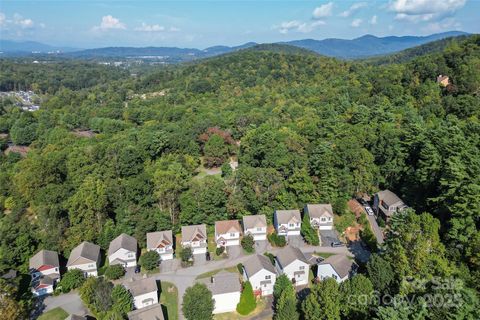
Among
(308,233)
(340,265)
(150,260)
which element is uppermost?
(340,265)

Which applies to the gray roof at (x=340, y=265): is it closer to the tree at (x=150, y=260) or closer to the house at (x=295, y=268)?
the house at (x=295, y=268)

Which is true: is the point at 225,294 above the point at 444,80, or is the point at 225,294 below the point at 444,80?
below

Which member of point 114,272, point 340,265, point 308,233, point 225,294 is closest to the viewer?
point 225,294

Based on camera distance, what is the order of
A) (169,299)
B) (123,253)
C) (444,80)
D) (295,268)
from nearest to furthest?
(169,299) → (295,268) → (123,253) → (444,80)

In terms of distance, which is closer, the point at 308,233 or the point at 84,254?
the point at 84,254

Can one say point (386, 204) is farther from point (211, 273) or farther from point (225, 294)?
point (225, 294)

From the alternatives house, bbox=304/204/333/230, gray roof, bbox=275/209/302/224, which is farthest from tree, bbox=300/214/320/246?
house, bbox=304/204/333/230

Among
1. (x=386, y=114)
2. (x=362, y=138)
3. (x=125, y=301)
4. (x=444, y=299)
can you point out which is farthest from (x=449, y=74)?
(x=125, y=301)

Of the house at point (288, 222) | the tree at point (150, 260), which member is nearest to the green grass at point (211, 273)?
the tree at point (150, 260)

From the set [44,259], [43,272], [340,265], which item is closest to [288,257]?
[340,265]
